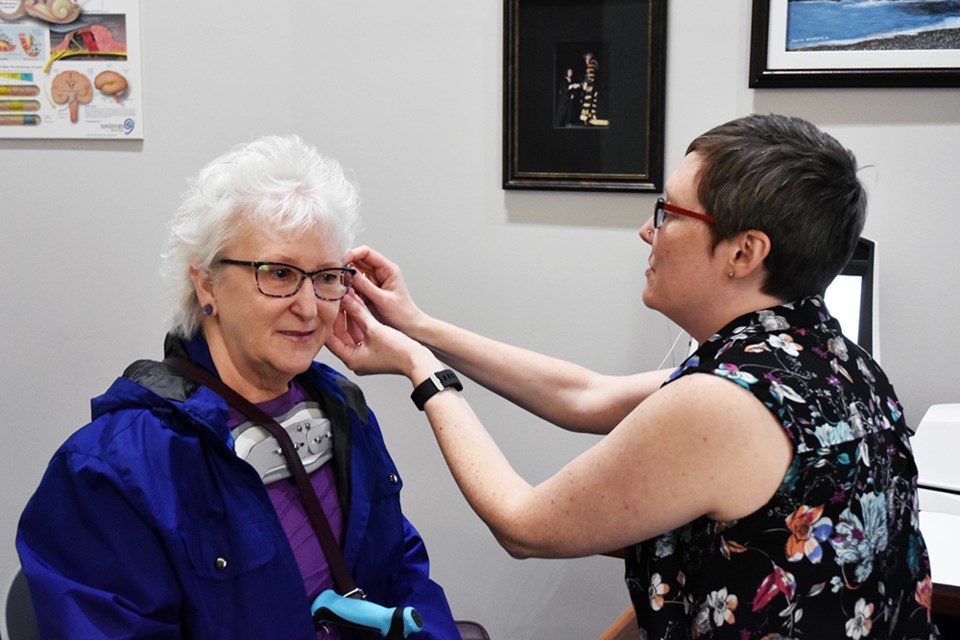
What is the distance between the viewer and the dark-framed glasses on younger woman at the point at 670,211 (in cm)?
133

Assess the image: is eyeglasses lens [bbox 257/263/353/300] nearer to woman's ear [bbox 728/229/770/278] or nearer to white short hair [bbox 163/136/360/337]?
white short hair [bbox 163/136/360/337]

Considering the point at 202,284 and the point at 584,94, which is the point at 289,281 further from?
the point at 584,94

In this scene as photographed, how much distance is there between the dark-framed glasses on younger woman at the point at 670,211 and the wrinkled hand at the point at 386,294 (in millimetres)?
575

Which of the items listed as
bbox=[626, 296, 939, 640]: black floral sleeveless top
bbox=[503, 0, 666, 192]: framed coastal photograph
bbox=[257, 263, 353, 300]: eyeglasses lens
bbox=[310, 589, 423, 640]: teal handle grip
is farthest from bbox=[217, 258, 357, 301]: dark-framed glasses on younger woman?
bbox=[503, 0, 666, 192]: framed coastal photograph

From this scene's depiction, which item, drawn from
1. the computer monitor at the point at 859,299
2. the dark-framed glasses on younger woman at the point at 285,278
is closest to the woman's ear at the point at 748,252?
the dark-framed glasses on younger woman at the point at 285,278

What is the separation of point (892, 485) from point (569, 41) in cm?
142

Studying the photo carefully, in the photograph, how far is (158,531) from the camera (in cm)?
136

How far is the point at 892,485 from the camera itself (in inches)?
51.1

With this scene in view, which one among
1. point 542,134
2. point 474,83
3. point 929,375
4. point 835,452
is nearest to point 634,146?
point 542,134

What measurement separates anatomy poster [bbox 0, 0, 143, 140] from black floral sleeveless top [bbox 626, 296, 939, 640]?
196 cm

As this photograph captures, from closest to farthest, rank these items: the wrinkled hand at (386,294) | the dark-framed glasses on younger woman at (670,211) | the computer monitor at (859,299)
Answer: the dark-framed glasses on younger woman at (670,211) < the wrinkled hand at (386,294) < the computer monitor at (859,299)

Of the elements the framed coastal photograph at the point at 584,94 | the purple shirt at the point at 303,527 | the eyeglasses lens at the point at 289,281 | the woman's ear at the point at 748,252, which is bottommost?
the purple shirt at the point at 303,527

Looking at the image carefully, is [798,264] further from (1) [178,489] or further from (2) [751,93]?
(2) [751,93]

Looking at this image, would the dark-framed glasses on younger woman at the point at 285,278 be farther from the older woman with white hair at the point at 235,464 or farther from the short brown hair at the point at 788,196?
the short brown hair at the point at 788,196
